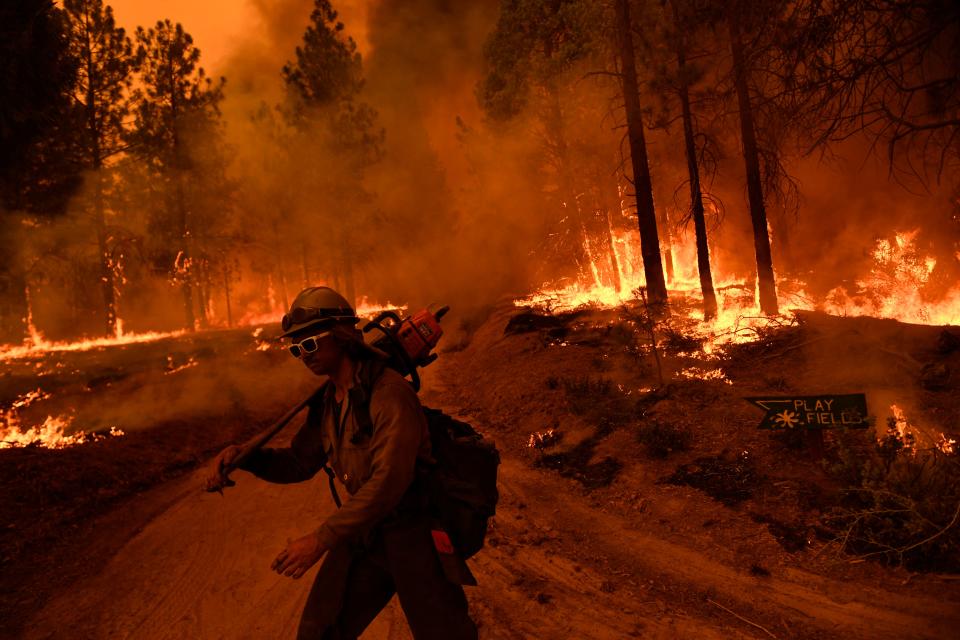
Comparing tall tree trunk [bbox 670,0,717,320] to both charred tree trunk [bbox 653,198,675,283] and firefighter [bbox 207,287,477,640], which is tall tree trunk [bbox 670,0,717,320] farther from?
firefighter [bbox 207,287,477,640]

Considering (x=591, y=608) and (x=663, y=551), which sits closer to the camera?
(x=591, y=608)

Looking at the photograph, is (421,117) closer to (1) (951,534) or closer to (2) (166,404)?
(2) (166,404)

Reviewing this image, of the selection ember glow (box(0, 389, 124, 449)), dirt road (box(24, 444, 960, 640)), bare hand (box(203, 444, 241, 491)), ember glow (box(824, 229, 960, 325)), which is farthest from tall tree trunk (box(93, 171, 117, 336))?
ember glow (box(824, 229, 960, 325))

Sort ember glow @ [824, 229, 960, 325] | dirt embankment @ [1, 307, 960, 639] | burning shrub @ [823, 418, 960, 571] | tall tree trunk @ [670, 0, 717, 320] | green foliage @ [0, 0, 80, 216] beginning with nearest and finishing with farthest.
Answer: dirt embankment @ [1, 307, 960, 639] < burning shrub @ [823, 418, 960, 571] < green foliage @ [0, 0, 80, 216] < ember glow @ [824, 229, 960, 325] < tall tree trunk @ [670, 0, 717, 320]

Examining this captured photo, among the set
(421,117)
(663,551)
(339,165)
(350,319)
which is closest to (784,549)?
(663,551)

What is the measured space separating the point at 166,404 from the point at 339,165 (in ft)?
66.7

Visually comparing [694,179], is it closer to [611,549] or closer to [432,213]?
[611,549]

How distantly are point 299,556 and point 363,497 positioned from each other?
312 millimetres

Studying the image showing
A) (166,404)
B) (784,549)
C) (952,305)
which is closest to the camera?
(784,549)

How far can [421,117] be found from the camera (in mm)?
43469

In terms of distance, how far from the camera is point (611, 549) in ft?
14.9

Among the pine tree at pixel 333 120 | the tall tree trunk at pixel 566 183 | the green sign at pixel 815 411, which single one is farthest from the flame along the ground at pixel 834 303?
the pine tree at pixel 333 120

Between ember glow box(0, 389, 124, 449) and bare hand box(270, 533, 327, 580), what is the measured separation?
24.6 feet

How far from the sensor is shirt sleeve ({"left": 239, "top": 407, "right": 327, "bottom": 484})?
2.68 meters
